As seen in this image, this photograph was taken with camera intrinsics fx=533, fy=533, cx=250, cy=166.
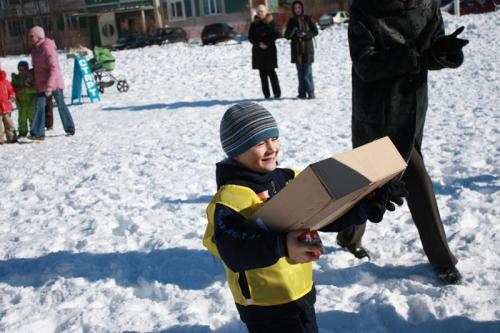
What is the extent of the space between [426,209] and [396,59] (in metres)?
0.93

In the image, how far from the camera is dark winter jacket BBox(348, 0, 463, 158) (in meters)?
2.99

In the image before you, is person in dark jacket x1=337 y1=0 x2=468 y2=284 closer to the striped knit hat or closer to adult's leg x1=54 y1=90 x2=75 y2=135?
the striped knit hat

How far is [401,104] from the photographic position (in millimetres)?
3139

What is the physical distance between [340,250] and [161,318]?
1375 millimetres

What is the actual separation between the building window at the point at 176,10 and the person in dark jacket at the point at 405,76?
48.5m

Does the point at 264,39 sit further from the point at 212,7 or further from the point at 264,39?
the point at 212,7

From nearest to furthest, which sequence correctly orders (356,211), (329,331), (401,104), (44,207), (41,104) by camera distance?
1. (356,211)
2. (329,331)
3. (401,104)
4. (44,207)
5. (41,104)

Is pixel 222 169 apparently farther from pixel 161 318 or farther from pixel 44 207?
pixel 44 207

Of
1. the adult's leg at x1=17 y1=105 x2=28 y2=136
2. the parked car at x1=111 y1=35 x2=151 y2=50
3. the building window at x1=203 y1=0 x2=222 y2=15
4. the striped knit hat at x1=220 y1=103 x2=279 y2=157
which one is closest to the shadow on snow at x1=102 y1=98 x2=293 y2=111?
the adult's leg at x1=17 y1=105 x2=28 y2=136

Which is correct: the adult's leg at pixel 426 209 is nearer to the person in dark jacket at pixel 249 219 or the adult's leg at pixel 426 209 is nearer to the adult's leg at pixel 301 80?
the person in dark jacket at pixel 249 219

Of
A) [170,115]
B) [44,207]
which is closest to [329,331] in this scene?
[44,207]

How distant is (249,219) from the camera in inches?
73.1

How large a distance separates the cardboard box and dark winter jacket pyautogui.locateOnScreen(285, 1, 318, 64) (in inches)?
337

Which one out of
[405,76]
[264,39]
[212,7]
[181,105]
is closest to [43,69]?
[181,105]
